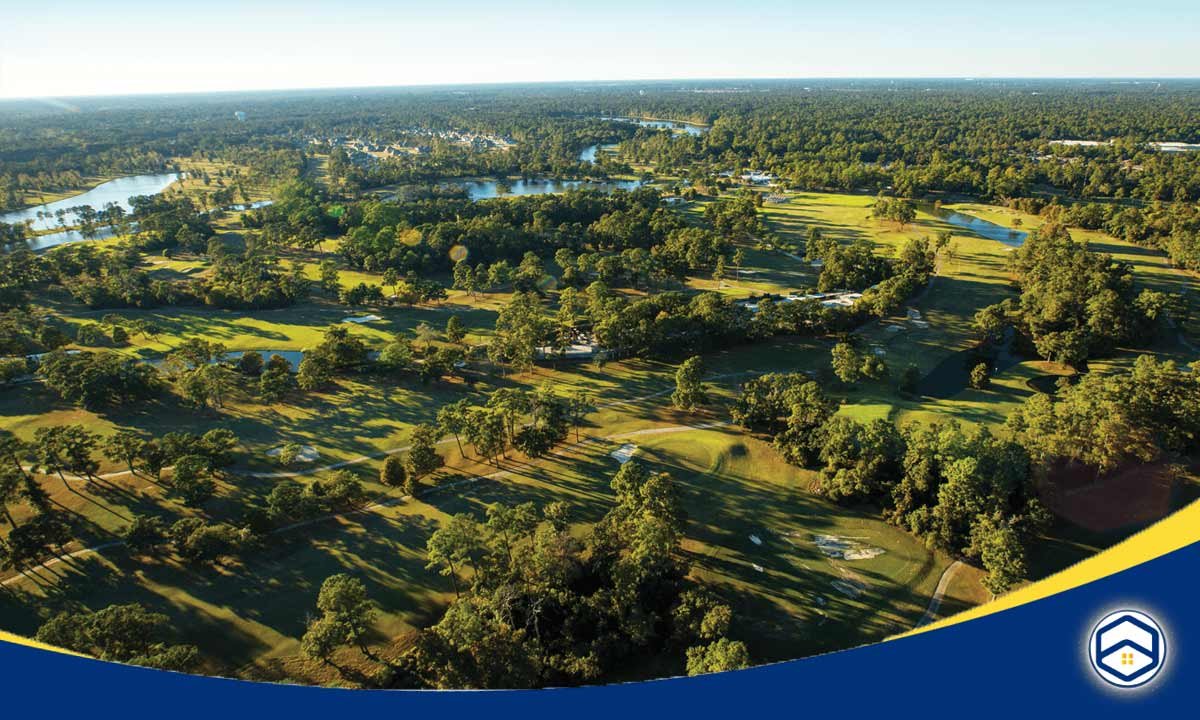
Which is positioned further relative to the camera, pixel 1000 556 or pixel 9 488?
pixel 9 488

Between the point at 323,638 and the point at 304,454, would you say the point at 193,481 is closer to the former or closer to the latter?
the point at 304,454

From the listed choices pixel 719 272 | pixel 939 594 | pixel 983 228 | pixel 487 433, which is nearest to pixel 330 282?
pixel 487 433

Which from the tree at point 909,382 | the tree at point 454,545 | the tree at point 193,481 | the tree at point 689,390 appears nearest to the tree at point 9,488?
the tree at point 193,481

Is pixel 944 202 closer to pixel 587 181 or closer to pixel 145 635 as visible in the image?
pixel 587 181

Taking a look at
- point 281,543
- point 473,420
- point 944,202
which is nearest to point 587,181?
point 944,202

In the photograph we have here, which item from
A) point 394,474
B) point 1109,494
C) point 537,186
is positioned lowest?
point 1109,494

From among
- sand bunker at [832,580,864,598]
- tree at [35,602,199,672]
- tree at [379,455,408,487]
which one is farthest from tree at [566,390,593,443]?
tree at [35,602,199,672]
